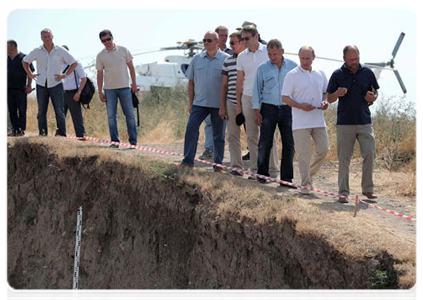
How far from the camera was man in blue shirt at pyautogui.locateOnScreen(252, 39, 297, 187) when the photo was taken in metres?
9.15

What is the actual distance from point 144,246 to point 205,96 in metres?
2.24

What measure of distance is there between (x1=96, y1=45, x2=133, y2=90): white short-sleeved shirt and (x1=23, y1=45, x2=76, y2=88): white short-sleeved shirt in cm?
112

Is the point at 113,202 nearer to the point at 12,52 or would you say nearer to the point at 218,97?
the point at 218,97

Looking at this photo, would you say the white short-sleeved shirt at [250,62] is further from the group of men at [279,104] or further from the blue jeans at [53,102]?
the blue jeans at [53,102]

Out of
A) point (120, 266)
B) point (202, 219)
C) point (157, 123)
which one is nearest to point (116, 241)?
point (120, 266)

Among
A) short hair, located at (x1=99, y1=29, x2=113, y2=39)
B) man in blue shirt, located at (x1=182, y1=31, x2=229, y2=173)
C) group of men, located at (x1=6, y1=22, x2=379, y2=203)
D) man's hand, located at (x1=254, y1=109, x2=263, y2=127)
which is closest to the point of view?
group of men, located at (x1=6, y1=22, x2=379, y2=203)

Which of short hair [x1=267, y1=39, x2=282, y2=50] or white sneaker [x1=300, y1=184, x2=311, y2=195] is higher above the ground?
short hair [x1=267, y1=39, x2=282, y2=50]

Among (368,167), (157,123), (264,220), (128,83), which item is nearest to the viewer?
(264,220)

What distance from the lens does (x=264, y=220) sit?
7.44 metres

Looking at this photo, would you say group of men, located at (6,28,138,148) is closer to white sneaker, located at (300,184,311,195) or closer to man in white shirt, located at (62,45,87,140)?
man in white shirt, located at (62,45,87,140)

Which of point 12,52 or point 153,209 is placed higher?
point 12,52

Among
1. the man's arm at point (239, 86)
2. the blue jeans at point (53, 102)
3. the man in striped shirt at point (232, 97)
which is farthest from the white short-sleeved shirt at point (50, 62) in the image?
the man's arm at point (239, 86)

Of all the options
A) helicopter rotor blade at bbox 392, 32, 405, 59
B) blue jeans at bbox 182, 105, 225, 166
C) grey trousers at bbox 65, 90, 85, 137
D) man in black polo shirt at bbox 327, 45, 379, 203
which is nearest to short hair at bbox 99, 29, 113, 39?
grey trousers at bbox 65, 90, 85, 137

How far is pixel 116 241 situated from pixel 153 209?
2.81ft
